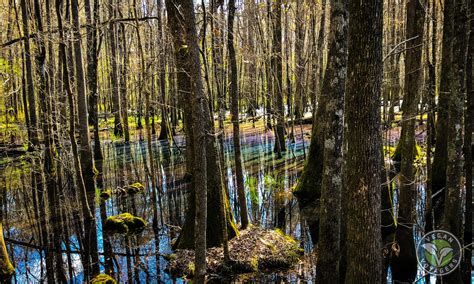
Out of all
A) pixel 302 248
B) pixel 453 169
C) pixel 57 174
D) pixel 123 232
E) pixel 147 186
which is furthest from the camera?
pixel 57 174

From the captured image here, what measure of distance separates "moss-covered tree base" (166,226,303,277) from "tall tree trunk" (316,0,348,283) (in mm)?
2012

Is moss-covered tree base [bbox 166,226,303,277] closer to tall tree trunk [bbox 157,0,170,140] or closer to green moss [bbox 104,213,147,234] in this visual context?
green moss [bbox 104,213,147,234]

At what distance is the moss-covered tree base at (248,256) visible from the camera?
7.15m

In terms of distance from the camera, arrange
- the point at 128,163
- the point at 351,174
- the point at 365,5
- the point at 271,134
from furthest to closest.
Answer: the point at 271,134 → the point at 128,163 → the point at 351,174 → the point at 365,5

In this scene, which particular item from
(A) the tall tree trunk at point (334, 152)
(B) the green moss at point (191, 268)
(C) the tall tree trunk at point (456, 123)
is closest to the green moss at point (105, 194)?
(B) the green moss at point (191, 268)

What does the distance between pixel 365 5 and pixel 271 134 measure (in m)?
24.4

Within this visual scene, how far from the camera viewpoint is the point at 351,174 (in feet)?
13.5

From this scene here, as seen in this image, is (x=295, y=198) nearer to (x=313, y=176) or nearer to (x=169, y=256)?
(x=313, y=176)

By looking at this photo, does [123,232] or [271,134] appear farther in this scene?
[271,134]

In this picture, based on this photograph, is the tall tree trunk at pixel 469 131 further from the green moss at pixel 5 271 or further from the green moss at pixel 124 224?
the green moss at pixel 5 271

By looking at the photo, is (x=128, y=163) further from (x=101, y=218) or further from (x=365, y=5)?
(x=365, y=5)

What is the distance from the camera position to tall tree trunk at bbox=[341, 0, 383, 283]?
3793mm

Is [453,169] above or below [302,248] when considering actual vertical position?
above

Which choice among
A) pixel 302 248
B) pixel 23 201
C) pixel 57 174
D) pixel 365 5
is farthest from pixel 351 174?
pixel 57 174
